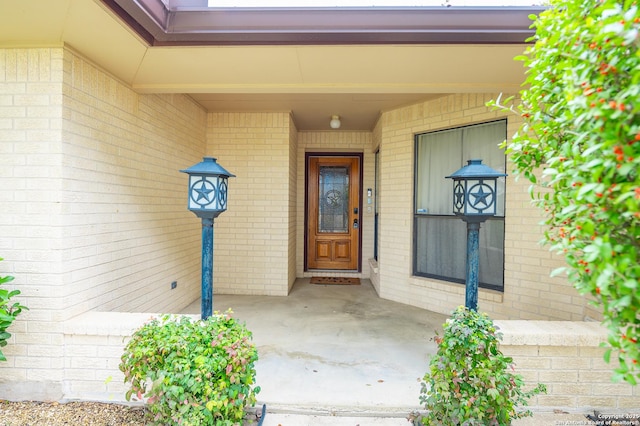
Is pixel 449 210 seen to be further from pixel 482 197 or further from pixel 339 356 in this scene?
pixel 339 356

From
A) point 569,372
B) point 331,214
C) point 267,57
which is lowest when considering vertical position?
point 569,372

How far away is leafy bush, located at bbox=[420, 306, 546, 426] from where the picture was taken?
5.44 feet

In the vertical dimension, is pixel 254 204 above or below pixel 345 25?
below

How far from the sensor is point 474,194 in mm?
2064

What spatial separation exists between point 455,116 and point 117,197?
370 cm

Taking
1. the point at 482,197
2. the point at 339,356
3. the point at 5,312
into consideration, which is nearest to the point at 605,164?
the point at 482,197

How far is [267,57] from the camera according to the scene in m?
2.57

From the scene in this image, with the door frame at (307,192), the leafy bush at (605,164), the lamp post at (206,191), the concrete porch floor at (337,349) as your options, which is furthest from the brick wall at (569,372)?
the door frame at (307,192)

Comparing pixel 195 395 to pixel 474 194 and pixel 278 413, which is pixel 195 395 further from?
pixel 474 194

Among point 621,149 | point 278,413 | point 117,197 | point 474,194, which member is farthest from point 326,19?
point 278,413

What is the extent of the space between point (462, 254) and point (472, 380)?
2537 millimetres

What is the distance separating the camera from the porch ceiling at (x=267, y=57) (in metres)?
2.04

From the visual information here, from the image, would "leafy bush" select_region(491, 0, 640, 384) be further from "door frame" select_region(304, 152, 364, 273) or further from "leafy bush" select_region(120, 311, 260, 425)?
"door frame" select_region(304, 152, 364, 273)

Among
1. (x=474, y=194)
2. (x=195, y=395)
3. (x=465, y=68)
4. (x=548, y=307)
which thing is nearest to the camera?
(x=195, y=395)
